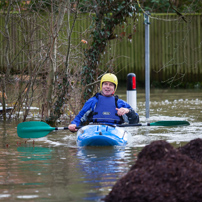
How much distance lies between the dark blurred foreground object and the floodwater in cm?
54

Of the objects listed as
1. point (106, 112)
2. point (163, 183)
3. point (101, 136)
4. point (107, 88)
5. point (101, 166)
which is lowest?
point (101, 166)

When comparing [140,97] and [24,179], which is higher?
[140,97]

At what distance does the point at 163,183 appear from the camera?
3.88 meters

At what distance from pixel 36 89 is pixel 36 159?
14.2 ft

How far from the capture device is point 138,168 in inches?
161

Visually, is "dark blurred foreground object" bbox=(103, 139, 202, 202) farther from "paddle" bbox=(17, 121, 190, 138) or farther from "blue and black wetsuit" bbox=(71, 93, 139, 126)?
"paddle" bbox=(17, 121, 190, 138)

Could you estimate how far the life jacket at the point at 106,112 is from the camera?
27.5 ft

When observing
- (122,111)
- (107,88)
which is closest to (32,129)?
(107,88)

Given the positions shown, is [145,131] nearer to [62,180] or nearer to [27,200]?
[62,180]

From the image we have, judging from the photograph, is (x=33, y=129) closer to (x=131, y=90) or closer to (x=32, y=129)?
(x=32, y=129)

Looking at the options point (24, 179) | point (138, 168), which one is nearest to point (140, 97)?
point (24, 179)

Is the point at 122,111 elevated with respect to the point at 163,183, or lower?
elevated

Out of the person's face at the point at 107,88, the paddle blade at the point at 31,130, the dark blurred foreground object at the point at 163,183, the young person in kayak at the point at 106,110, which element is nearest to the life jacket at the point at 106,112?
the young person in kayak at the point at 106,110

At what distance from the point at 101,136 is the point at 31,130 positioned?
1.54 meters
